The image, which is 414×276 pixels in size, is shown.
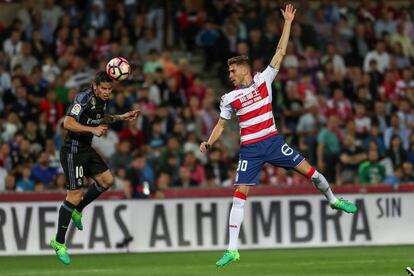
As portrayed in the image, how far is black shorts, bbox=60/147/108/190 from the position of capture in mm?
17109

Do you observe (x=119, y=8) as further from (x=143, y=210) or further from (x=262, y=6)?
(x=143, y=210)

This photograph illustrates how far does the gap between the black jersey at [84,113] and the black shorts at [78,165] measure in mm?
85

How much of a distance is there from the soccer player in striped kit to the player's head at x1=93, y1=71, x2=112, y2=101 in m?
1.53

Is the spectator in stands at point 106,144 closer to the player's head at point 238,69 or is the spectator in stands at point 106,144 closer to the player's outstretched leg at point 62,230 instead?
the player's outstretched leg at point 62,230

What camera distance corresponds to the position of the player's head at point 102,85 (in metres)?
16.6

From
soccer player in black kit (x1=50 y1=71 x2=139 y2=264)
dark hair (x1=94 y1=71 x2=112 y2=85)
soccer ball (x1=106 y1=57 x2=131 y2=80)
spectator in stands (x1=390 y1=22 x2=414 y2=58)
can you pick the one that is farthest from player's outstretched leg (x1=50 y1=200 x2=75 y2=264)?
spectator in stands (x1=390 y1=22 x2=414 y2=58)

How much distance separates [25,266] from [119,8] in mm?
9190

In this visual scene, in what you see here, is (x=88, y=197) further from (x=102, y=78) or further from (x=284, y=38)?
(x=284, y=38)

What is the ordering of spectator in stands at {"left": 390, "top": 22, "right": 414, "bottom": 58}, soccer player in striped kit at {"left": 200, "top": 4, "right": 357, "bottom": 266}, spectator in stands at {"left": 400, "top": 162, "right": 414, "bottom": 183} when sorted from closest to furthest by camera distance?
soccer player in striped kit at {"left": 200, "top": 4, "right": 357, "bottom": 266}, spectator in stands at {"left": 400, "top": 162, "right": 414, "bottom": 183}, spectator in stands at {"left": 390, "top": 22, "right": 414, "bottom": 58}

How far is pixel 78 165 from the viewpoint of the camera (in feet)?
56.1

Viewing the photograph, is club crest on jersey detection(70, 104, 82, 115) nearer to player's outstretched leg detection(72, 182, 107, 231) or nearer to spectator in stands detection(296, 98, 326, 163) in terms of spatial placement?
player's outstretched leg detection(72, 182, 107, 231)

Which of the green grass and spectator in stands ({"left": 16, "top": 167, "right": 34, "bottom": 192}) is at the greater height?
spectator in stands ({"left": 16, "top": 167, "right": 34, "bottom": 192})

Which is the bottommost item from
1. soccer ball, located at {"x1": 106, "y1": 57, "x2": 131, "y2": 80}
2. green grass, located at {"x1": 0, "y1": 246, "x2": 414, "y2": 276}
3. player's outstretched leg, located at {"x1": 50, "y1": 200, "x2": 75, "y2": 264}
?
green grass, located at {"x1": 0, "y1": 246, "x2": 414, "y2": 276}

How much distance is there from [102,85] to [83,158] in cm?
114
